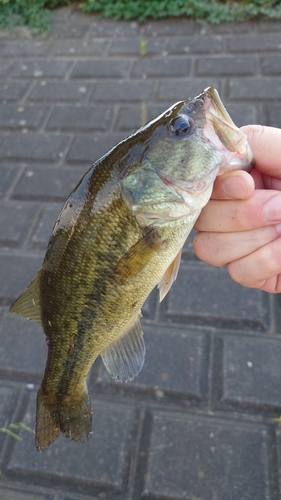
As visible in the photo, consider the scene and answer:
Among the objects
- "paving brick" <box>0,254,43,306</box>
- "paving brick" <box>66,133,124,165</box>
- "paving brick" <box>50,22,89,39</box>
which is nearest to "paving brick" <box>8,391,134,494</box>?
"paving brick" <box>0,254,43,306</box>

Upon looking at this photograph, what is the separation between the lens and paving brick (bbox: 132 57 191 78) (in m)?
3.45

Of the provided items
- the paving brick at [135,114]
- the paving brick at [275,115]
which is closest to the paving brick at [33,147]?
the paving brick at [135,114]

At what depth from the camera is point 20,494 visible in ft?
5.83

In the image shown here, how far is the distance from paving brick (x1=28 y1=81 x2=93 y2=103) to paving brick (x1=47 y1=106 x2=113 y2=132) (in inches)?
5.5

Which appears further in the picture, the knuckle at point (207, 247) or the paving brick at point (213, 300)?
the paving brick at point (213, 300)

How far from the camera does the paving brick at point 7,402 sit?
6.46 feet

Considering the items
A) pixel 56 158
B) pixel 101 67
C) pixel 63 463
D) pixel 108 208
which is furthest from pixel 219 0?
pixel 63 463

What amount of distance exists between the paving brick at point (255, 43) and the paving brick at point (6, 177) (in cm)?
215

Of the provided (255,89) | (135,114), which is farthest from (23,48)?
(255,89)

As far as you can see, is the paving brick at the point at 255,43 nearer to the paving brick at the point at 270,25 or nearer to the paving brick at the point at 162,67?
the paving brick at the point at 270,25

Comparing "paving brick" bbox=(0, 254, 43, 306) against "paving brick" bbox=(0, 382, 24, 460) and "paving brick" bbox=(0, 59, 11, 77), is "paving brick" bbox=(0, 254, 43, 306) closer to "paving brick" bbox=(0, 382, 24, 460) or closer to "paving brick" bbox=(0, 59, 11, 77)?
"paving brick" bbox=(0, 382, 24, 460)

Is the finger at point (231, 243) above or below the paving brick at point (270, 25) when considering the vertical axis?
above

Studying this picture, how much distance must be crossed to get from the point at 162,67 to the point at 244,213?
8.88ft

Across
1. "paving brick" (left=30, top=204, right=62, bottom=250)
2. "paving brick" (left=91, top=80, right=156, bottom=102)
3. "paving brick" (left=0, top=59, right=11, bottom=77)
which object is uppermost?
"paving brick" (left=0, top=59, right=11, bottom=77)
